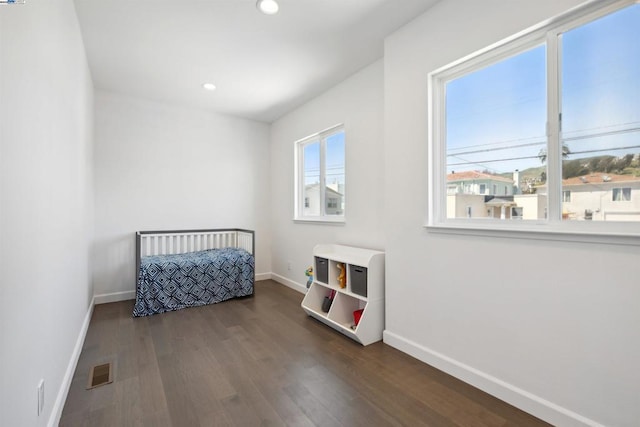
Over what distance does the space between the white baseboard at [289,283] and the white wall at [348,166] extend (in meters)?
0.02

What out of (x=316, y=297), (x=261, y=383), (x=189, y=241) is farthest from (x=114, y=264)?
(x=261, y=383)

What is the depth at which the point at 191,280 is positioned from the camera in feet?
11.3

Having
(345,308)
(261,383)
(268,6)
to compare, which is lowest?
(261,383)

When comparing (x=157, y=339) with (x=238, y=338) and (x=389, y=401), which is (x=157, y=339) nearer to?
(x=238, y=338)

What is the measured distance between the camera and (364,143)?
307 centimetres

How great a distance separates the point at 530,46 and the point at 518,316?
1.57m

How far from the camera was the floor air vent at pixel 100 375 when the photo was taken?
1.94 metres

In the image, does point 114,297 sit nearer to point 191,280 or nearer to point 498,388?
point 191,280

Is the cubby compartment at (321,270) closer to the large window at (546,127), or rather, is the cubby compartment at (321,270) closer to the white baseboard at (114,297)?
the large window at (546,127)

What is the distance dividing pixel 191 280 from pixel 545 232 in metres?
3.34

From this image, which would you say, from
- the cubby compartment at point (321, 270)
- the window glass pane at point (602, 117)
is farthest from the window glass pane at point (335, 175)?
the window glass pane at point (602, 117)

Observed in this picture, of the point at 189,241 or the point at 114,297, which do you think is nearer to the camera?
the point at 114,297

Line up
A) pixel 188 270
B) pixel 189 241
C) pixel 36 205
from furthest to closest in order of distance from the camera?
pixel 189 241
pixel 188 270
pixel 36 205

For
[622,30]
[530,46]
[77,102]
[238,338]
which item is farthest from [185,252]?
[622,30]
